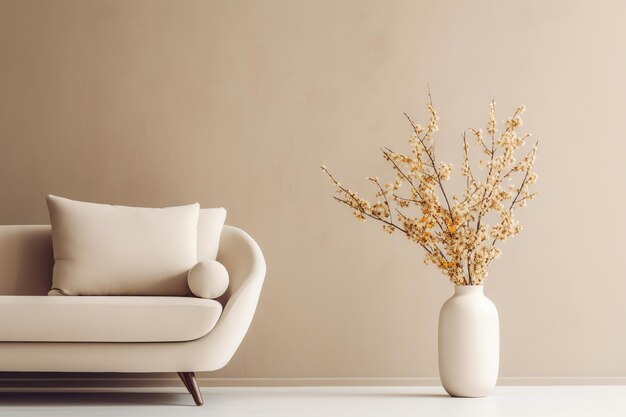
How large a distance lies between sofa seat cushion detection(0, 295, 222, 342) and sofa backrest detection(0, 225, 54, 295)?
542mm

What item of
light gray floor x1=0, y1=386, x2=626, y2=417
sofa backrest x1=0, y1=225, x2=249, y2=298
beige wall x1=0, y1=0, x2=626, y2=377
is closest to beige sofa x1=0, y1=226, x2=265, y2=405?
light gray floor x1=0, y1=386, x2=626, y2=417

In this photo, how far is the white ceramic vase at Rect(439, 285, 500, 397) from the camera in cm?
318

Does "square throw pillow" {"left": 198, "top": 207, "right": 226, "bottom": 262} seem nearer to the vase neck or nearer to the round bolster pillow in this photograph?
the round bolster pillow

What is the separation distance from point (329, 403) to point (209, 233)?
3.16 feet

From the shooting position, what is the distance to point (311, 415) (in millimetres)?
2699

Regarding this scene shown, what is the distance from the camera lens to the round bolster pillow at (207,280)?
301 centimetres

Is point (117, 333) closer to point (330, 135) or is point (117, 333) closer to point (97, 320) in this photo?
point (97, 320)

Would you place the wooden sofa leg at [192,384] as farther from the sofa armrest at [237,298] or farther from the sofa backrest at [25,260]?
the sofa backrest at [25,260]

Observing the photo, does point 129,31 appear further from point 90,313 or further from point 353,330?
point 353,330

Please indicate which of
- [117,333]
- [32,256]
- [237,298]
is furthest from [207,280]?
[32,256]

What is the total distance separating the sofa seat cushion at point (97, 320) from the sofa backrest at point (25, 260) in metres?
0.54

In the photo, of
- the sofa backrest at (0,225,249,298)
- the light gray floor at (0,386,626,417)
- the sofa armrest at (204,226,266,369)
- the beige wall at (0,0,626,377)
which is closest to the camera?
the light gray floor at (0,386,626,417)

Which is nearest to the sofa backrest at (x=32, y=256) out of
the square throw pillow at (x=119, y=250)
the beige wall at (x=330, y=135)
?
the square throw pillow at (x=119, y=250)

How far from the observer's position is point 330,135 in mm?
3910
